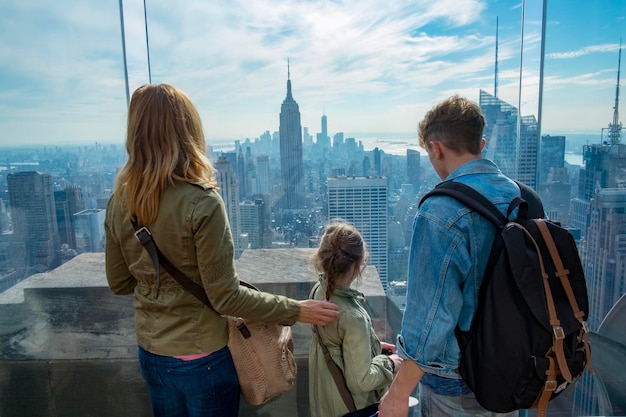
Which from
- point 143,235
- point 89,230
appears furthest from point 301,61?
point 89,230

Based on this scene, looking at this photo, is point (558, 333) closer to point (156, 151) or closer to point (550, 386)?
point (550, 386)

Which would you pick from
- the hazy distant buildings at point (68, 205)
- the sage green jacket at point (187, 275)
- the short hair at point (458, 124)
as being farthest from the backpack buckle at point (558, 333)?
the hazy distant buildings at point (68, 205)

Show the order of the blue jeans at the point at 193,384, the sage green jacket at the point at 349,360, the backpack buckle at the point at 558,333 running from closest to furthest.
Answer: the backpack buckle at the point at 558,333, the blue jeans at the point at 193,384, the sage green jacket at the point at 349,360

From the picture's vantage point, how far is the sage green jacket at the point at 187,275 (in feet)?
4.66

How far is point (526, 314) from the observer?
1229 mm

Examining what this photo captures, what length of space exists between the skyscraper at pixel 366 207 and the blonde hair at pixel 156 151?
86 centimetres

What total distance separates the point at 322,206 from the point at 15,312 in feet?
5.93

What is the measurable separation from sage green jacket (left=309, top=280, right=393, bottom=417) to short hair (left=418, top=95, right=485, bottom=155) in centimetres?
71

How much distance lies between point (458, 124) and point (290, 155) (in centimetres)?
111

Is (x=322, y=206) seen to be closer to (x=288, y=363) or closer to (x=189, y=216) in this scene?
(x=288, y=363)

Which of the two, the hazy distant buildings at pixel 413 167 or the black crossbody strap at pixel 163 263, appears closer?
the black crossbody strap at pixel 163 263

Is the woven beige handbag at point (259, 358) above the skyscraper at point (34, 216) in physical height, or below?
below

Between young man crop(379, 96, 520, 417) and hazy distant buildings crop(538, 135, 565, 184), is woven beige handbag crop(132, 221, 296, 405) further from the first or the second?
hazy distant buildings crop(538, 135, 565, 184)

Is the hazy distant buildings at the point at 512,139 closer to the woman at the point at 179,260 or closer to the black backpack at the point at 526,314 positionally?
the black backpack at the point at 526,314
